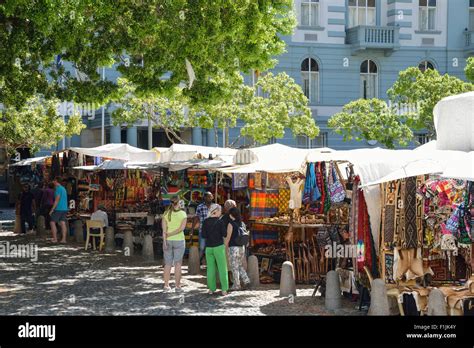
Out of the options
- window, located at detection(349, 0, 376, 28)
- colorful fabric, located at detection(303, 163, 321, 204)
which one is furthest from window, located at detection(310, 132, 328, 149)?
colorful fabric, located at detection(303, 163, 321, 204)

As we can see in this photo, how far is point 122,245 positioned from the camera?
23016 mm

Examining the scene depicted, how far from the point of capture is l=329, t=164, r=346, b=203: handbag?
16234 millimetres

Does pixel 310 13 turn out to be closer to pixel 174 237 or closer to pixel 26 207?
pixel 26 207

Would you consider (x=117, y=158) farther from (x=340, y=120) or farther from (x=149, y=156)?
(x=340, y=120)

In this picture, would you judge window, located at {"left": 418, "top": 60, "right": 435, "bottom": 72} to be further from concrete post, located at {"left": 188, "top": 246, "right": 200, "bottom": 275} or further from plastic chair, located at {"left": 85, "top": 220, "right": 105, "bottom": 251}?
concrete post, located at {"left": 188, "top": 246, "right": 200, "bottom": 275}

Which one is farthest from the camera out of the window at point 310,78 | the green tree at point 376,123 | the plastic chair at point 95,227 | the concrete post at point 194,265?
the window at point 310,78

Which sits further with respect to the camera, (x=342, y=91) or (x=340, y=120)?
(x=342, y=91)

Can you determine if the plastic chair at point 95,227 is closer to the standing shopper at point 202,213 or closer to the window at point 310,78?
the standing shopper at point 202,213

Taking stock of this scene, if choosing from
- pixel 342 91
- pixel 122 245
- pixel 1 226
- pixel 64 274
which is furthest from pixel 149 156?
pixel 342 91

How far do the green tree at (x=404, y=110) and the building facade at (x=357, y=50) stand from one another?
599cm

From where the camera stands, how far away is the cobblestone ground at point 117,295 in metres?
13.1

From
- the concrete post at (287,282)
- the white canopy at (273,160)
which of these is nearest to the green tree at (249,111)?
the white canopy at (273,160)

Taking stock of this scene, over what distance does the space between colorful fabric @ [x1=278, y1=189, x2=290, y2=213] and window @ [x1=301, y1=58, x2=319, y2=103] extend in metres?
22.9

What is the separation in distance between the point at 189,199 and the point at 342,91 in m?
21.5
